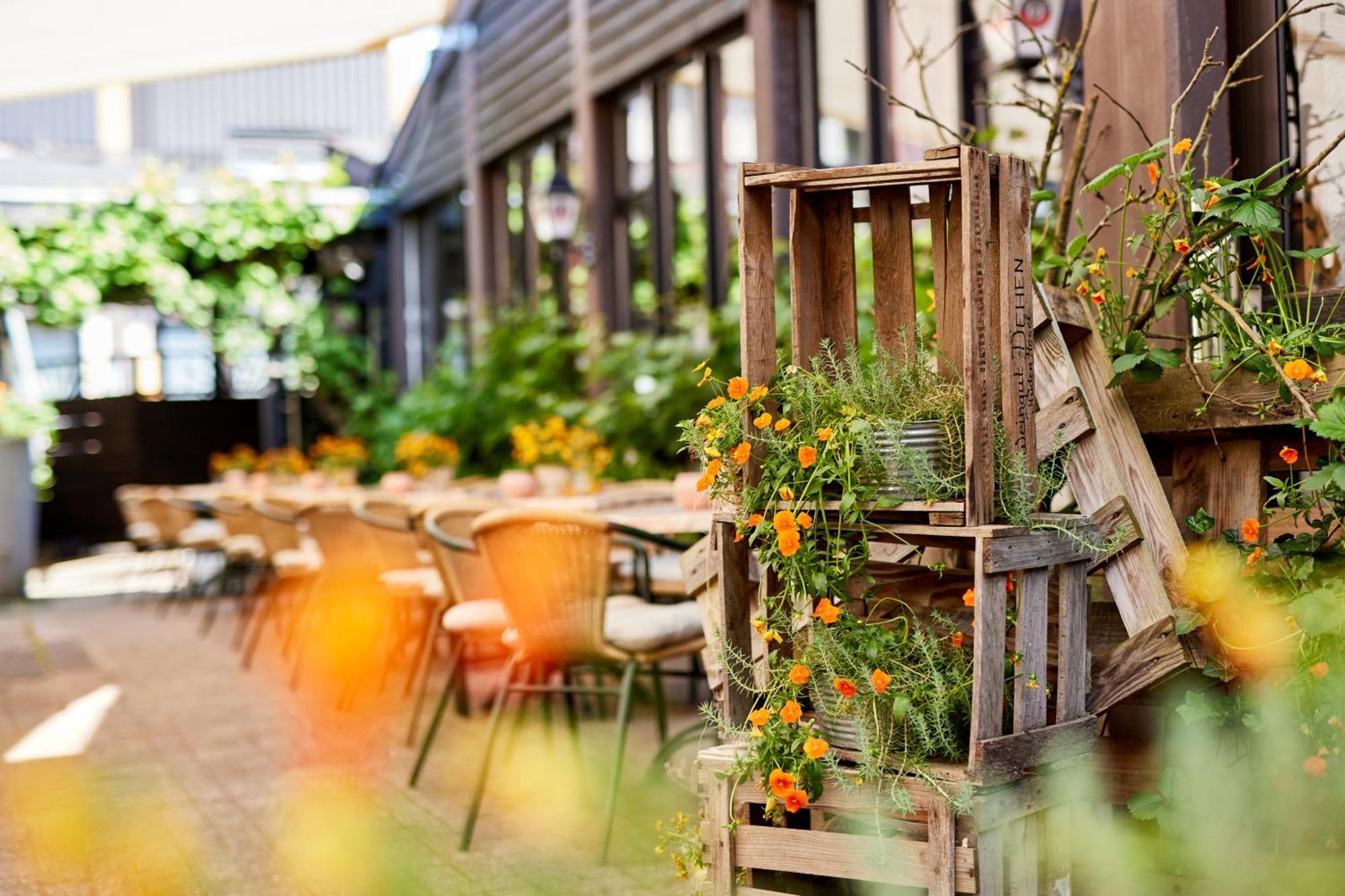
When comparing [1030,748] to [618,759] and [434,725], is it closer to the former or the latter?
[618,759]

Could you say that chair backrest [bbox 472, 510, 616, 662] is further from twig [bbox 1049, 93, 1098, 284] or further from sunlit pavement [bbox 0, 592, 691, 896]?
twig [bbox 1049, 93, 1098, 284]

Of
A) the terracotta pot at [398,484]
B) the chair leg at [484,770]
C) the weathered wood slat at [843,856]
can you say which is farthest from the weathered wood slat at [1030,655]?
the terracotta pot at [398,484]

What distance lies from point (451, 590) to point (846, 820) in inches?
80.3

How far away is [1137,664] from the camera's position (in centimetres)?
237

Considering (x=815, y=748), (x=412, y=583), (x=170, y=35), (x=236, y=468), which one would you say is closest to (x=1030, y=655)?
(x=815, y=748)

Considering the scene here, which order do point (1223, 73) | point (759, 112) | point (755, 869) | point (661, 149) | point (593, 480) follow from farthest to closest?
1. point (661, 149)
2. point (759, 112)
3. point (593, 480)
4. point (1223, 73)
5. point (755, 869)

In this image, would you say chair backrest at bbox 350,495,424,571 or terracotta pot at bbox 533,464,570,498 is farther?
terracotta pot at bbox 533,464,570,498

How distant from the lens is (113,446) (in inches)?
488

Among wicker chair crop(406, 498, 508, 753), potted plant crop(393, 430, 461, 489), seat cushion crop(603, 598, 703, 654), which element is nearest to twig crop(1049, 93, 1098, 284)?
seat cushion crop(603, 598, 703, 654)

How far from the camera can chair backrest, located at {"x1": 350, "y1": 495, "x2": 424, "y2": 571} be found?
482cm

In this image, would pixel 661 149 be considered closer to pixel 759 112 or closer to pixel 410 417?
pixel 759 112

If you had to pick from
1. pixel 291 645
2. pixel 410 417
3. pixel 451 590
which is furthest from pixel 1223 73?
pixel 410 417

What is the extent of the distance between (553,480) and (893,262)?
9.14 feet

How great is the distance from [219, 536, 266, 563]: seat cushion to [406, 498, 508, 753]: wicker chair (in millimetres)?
3310
